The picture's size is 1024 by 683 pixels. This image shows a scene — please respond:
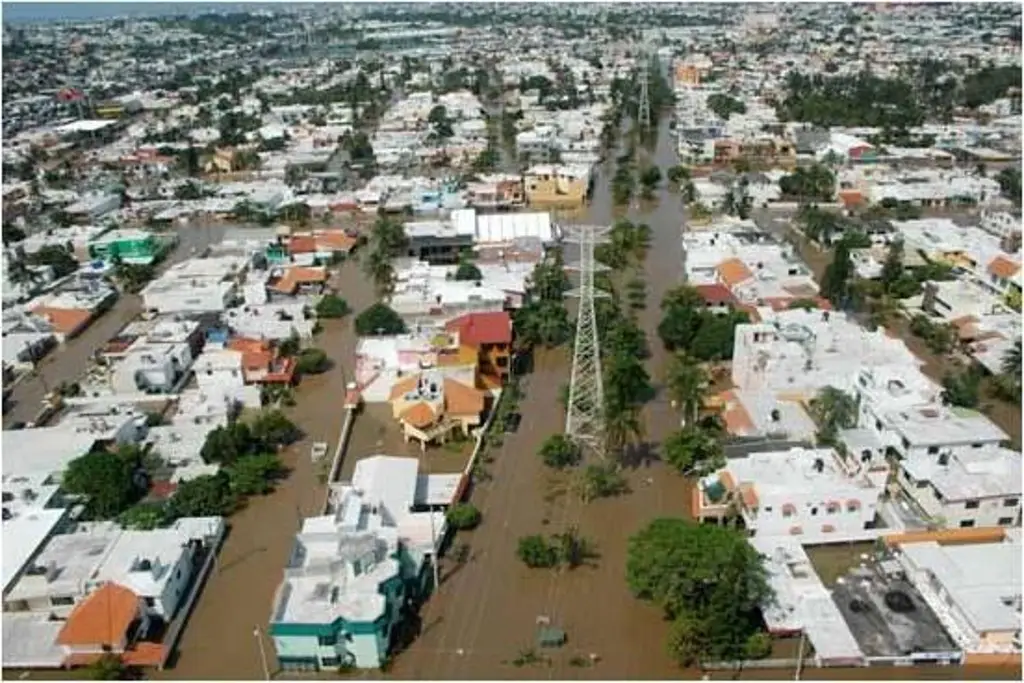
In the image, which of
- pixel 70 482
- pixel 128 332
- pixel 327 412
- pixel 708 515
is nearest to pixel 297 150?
pixel 128 332

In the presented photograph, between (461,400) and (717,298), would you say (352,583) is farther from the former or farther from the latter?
(717,298)

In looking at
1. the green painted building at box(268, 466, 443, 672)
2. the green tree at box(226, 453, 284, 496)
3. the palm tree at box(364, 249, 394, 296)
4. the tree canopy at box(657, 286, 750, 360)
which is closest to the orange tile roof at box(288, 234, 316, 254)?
the palm tree at box(364, 249, 394, 296)

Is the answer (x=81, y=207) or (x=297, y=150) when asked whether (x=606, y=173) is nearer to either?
(x=297, y=150)

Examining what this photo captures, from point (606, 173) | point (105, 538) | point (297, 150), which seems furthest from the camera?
point (297, 150)

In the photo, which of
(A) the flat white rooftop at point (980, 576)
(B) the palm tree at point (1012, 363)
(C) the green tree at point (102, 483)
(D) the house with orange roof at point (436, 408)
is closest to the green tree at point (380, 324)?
(D) the house with orange roof at point (436, 408)

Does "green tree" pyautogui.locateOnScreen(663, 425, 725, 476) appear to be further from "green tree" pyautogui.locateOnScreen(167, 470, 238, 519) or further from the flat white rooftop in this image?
"green tree" pyautogui.locateOnScreen(167, 470, 238, 519)

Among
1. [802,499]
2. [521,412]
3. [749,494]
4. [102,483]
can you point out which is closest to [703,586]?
[749,494]
